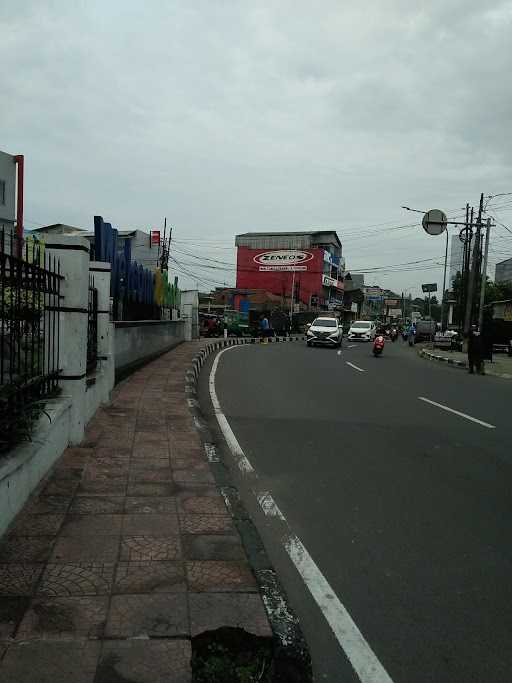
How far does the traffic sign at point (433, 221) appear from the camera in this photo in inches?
792

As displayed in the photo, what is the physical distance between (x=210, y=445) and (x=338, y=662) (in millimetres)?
4385

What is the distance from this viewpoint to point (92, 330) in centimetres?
878

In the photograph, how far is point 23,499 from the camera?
4.40 metres

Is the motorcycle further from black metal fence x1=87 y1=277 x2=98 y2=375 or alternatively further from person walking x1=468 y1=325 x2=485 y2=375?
black metal fence x1=87 y1=277 x2=98 y2=375

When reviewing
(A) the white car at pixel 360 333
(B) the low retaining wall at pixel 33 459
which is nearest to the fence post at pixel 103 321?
(B) the low retaining wall at pixel 33 459

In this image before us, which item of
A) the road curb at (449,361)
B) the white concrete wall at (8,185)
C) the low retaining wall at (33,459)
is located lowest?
the road curb at (449,361)

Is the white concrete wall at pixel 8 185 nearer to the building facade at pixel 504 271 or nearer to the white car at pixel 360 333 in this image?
the white car at pixel 360 333

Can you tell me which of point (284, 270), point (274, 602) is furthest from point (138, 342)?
point (284, 270)

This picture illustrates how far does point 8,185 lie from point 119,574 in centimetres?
843

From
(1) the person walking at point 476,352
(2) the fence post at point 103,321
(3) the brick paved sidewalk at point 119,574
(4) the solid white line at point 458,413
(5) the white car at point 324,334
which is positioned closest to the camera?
(3) the brick paved sidewalk at point 119,574

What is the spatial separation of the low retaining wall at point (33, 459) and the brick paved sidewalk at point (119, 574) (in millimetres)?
116

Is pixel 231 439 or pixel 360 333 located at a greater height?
pixel 360 333

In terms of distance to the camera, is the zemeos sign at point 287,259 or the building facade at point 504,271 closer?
the building facade at point 504,271

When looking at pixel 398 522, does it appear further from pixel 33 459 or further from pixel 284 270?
pixel 284 270
